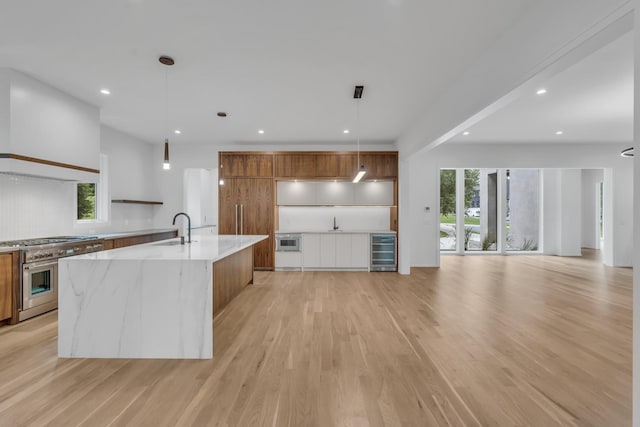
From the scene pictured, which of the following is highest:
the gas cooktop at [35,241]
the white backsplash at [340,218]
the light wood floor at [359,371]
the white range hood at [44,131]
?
the white range hood at [44,131]

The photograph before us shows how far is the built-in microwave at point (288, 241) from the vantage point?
644 cm

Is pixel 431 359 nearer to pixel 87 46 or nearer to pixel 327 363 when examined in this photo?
pixel 327 363

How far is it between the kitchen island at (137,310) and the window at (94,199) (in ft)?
10.2

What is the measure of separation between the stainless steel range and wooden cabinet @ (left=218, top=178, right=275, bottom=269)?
9.21 feet

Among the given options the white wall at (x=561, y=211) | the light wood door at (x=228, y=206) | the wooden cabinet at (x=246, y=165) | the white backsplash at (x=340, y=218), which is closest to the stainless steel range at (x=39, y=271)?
the light wood door at (x=228, y=206)

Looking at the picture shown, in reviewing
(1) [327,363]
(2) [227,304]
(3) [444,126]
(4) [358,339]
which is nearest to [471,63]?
(3) [444,126]

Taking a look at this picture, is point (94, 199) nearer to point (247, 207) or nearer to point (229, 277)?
point (247, 207)

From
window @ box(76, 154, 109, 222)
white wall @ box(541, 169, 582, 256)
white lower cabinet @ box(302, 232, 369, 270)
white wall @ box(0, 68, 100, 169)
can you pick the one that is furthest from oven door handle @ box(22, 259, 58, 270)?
white wall @ box(541, 169, 582, 256)

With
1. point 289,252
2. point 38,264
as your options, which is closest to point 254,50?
point 38,264

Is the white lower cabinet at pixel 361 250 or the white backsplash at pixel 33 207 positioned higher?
the white backsplash at pixel 33 207

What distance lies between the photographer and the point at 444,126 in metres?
3.76

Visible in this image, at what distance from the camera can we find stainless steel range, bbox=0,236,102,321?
3.37 meters

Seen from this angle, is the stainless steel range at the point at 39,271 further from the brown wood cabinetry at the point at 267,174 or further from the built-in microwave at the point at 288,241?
the built-in microwave at the point at 288,241

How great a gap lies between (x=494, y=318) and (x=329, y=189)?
4.12 meters
